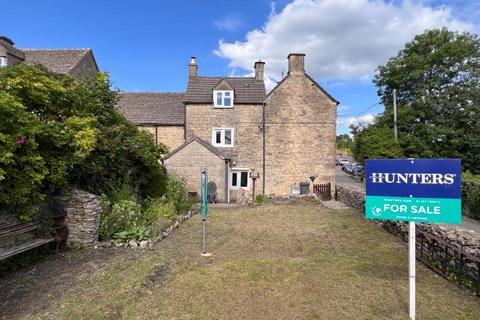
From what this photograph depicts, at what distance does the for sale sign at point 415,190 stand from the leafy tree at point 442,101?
27228mm

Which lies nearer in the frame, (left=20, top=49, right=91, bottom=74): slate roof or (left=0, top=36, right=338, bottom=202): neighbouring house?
(left=20, top=49, right=91, bottom=74): slate roof

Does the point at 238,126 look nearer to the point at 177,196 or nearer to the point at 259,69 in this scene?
the point at 259,69

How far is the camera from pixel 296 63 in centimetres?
2169

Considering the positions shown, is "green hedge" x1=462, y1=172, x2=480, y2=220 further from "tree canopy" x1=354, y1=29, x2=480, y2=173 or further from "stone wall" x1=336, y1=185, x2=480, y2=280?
"tree canopy" x1=354, y1=29, x2=480, y2=173

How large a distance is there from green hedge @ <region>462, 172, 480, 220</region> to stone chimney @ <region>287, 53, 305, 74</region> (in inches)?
513

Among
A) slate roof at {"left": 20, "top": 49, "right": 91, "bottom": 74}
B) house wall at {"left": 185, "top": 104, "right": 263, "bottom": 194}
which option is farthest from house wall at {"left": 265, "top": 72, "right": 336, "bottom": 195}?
slate roof at {"left": 20, "top": 49, "right": 91, "bottom": 74}

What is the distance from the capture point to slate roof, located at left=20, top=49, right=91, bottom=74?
2036cm

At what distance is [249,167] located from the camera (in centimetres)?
2186

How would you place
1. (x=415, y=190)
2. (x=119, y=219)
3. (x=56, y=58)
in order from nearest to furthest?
(x=415, y=190)
(x=119, y=219)
(x=56, y=58)

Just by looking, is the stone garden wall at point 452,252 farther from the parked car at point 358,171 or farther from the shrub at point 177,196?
the parked car at point 358,171

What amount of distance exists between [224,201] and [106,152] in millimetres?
11047

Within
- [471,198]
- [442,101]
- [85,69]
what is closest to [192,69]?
[85,69]

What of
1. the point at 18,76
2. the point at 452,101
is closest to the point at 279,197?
the point at 18,76

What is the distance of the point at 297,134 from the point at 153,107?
1245 centimetres
